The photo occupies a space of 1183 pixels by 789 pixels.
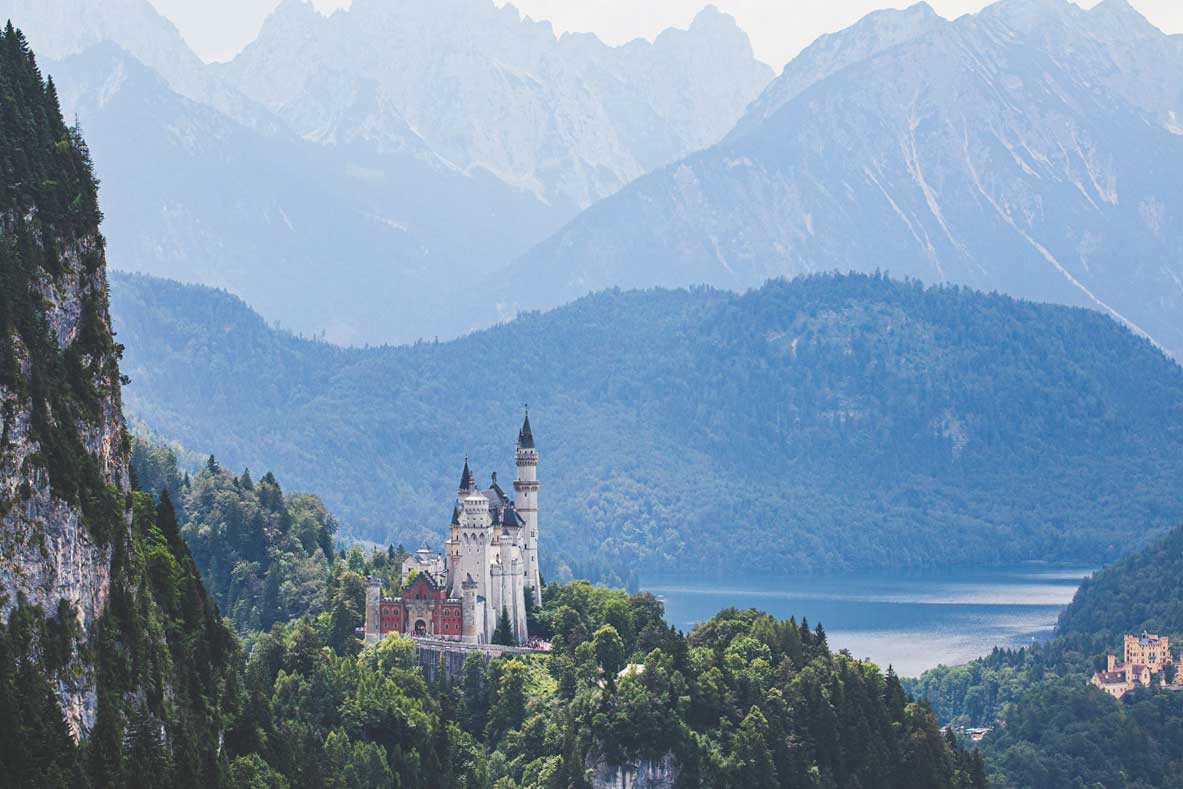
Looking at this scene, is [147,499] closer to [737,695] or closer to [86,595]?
[86,595]

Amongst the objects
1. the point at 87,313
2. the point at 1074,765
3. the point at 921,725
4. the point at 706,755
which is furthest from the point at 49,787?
the point at 1074,765

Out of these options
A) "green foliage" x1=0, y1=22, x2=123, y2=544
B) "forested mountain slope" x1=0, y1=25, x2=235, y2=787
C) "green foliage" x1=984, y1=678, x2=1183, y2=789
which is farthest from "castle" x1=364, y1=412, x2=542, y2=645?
"green foliage" x1=0, y1=22, x2=123, y2=544

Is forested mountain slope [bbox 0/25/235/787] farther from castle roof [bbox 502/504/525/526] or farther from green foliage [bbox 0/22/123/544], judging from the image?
castle roof [bbox 502/504/525/526]

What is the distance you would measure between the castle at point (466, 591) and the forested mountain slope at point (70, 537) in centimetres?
5145

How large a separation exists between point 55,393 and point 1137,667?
131m

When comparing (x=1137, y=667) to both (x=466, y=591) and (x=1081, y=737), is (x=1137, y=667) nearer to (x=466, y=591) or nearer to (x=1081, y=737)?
(x=1081, y=737)

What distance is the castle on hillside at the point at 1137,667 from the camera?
610 feet

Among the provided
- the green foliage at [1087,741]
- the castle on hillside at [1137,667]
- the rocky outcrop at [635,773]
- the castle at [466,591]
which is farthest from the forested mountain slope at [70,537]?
the castle on hillside at [1137,667]

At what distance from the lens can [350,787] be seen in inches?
4264

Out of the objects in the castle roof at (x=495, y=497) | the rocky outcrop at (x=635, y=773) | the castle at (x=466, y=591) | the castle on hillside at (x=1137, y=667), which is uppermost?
the castle roof at (x=495, y=497)

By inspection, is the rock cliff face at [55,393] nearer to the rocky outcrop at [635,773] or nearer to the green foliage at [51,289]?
the green foliage at [51,289]

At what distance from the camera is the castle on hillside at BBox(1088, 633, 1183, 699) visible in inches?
7323

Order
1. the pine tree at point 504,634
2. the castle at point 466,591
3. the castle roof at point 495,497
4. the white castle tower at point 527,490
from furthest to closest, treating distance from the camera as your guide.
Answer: the white castle tower at point 527,490
the castle roof at point 495,497
the pine tree at point 504,634
the castle at point 466,591

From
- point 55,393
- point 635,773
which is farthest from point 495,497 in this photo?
point 55,393
